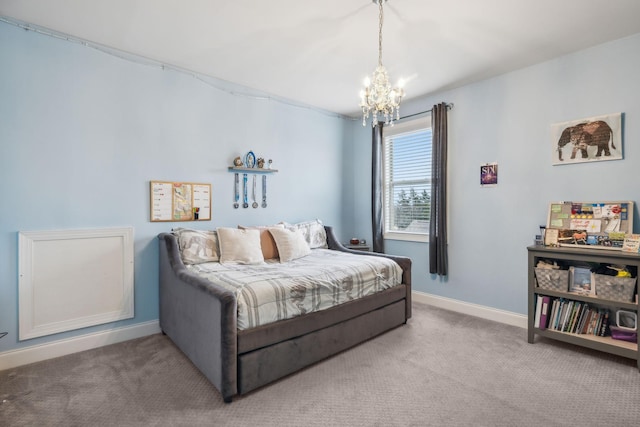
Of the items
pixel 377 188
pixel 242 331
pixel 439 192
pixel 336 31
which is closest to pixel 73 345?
pixel 242 331

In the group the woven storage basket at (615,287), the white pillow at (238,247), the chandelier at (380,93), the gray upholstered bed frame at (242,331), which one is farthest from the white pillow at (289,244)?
the woven storage basket at (615,287)

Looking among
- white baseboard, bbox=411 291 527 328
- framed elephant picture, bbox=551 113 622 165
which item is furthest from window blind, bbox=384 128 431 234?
framed elephant picture, bbox=551 113 622 165

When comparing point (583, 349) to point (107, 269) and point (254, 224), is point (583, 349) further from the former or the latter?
point (107, 269)

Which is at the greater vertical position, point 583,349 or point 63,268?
point 63,268

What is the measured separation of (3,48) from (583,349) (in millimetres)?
5022

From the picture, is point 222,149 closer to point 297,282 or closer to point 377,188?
point 297,282

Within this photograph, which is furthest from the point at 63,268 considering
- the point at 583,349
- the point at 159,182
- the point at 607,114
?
the point at 607,114

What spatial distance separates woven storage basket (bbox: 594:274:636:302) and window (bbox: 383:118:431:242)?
5.51 ft

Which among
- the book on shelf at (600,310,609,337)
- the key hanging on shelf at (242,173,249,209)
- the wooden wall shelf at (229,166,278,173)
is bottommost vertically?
the book on shelf at (600,310,609,337)

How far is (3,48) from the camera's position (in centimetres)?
227

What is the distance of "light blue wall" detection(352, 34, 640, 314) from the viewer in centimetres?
258

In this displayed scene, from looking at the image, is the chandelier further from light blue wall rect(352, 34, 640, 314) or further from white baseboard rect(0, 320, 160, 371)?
white baseboard rect(0, 320, 160, 371)

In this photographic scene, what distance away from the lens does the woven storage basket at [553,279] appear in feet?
8.48

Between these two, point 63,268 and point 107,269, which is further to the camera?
point 107,269
